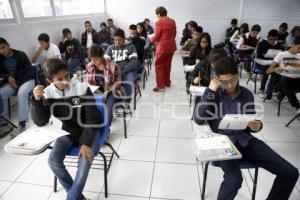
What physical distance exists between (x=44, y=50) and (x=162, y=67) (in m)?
2.11

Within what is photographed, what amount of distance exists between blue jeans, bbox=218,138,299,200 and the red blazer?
2.83 m

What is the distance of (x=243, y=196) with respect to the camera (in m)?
1.92

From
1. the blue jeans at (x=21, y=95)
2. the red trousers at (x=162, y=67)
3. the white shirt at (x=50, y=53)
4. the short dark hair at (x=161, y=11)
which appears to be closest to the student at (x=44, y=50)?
the white shirt at (x=50, y=53)

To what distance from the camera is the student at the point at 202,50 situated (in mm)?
3336

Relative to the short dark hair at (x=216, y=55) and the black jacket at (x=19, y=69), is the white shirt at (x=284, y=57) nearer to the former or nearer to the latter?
the short dark hair at (x=216, y=55)

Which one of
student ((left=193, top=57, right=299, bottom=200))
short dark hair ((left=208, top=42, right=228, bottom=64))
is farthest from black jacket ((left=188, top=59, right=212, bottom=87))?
student ((left=193, top=57, right=299, bottom=200))

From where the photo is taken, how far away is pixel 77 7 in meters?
6.39

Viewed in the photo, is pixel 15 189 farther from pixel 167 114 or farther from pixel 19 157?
pixel 167 114

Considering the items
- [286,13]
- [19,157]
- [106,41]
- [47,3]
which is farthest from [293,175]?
[286,13]

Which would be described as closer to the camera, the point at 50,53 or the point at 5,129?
the point at 5,129

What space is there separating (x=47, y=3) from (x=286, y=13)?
718 centimetres

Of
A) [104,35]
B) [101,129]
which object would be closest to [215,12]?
[104,35]

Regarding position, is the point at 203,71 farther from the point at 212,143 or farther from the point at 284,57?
the point at 212,143

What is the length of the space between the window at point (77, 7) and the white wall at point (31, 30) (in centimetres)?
25
